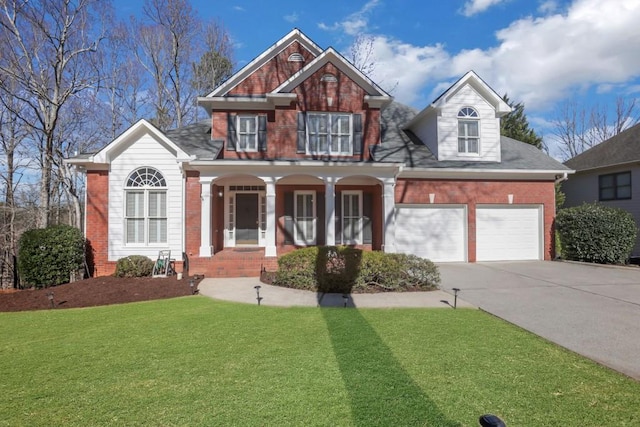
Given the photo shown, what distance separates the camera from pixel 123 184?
12.3 metres

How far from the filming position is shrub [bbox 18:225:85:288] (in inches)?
423

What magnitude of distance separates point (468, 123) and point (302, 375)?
13.8 meters

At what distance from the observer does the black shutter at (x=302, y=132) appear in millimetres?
13594

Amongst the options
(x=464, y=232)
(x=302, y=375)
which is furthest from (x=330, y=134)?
(x=302, y=375)

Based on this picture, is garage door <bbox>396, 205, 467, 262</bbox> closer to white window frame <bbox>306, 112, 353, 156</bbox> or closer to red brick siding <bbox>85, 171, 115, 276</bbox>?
white window frame <bbox>306, 112, 353, 156</bbox>

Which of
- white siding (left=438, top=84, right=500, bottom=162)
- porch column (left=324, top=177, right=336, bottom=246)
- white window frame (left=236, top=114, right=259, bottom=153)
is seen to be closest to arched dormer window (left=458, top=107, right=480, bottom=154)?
white siding (left=438, top=84, right=500, bottom=162)

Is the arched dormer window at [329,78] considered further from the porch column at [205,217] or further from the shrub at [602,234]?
the shrub at [602,234]

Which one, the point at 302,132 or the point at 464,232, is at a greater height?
the point at 302,132

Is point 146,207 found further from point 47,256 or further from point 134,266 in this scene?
point 47,256

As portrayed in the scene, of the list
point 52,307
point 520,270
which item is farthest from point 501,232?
A: point 52,307

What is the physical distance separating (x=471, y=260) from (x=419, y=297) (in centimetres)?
690

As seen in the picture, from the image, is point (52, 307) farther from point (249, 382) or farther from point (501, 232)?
point (501, 232)

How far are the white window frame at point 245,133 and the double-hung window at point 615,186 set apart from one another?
690 inches

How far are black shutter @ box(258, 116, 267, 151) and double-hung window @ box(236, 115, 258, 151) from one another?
140mm
